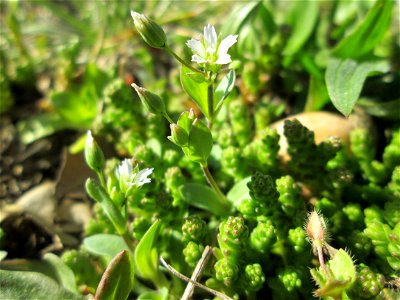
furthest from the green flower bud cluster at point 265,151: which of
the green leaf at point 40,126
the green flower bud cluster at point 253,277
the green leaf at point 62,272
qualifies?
the green leaf at point 40,126

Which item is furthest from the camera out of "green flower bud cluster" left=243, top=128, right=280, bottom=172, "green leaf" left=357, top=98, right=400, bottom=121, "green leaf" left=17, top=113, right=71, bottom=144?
"green leaf" left=17, top=113, right=71, bottom=144

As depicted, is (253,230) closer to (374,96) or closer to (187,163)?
(187,163)

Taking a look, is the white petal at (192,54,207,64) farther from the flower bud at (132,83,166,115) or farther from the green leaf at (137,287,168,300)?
the green leaf at (137,287,168,300)

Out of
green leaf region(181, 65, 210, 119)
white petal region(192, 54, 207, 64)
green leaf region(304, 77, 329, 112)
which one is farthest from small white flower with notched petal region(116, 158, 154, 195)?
green leaf region(304, 77, 329, 112)

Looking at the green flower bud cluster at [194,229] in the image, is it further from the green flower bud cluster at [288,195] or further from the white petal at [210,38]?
the white petal at [210,38]

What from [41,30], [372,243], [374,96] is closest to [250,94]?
[374,96]

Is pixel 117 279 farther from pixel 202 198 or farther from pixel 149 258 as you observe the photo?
pixel 202 198
